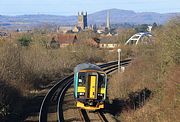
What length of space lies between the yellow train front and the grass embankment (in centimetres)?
133

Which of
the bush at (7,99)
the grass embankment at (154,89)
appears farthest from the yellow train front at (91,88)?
the bush at (7,99)

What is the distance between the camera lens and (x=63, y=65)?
2050 inches

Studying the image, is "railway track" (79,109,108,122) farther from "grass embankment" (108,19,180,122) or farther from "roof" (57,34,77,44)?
"roof" (57,34,77,44)

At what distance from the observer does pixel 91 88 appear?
21.5 meters

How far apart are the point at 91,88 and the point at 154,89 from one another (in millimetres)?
4797

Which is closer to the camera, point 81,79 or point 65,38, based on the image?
point 81,79

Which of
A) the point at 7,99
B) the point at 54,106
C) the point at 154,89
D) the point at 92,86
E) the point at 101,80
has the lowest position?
the point at 54,106

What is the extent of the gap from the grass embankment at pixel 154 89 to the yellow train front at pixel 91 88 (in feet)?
4.37

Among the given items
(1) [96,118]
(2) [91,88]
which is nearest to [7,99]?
(2) [91,88]

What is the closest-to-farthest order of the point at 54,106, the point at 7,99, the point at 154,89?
the point at 7,99 < the point at 54,106 < the point at 154,89

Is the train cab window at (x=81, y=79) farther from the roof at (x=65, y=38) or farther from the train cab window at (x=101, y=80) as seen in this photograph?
the roof at (x=65, y=38)

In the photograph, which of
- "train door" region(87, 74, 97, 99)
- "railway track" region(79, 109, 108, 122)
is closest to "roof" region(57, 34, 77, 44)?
"railway track" region(79, 109, 108, 122)

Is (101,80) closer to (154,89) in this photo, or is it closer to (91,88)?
(91,88)

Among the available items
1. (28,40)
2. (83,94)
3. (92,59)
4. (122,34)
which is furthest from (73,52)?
(83,94)
